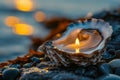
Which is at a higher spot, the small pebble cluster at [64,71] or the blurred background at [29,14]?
the blurred background at [29,14]

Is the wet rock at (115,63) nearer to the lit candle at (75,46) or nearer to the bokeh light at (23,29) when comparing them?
the lit candle at (75,46)

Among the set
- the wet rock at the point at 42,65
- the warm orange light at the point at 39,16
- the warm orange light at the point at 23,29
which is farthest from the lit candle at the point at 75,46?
the warm orange light at the point at 39,16

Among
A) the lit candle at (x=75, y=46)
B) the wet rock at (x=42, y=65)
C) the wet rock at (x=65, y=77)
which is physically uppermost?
the lit candle at (x=75, y=46)

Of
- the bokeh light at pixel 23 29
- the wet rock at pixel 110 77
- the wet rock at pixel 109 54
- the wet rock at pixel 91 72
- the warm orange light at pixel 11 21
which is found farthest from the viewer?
the warm orange light at pixel 11 21

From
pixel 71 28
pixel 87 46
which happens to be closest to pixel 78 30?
pixel 71 28

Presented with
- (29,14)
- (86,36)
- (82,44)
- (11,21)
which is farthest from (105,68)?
(29,14)
